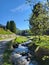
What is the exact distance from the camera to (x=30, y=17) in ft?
168

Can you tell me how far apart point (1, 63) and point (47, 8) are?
9.47m

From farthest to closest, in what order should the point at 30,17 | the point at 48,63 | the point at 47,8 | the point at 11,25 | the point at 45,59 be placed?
the point at 11,25, the point at 30,17, the point at 47,8, the point at 45,59, the point at 48,63

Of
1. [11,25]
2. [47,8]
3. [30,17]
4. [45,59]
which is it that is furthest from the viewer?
[11,25]

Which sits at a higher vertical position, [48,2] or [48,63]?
[48,2]

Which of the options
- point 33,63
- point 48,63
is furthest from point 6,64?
point 48,63

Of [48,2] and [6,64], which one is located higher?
[48,2]

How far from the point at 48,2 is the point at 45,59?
7.28 meters

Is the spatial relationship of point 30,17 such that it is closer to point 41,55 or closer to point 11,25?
point 41,55

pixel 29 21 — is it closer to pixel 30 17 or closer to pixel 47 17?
pixel 30 17

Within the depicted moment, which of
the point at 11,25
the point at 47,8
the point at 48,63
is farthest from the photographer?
the point at 11,25

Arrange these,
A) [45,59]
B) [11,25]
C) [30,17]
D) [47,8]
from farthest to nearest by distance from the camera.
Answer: [11,25]
[30,17]
[47,8]
[45,59]

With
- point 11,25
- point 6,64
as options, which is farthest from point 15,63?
point 11,25

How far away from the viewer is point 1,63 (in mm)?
27781

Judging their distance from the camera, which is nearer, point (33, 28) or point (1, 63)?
point (1, 63)
